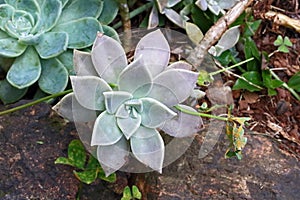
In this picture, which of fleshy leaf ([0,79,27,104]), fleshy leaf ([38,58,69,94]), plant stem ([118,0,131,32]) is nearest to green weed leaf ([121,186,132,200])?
fleshy leaf ([38,58,69,94])

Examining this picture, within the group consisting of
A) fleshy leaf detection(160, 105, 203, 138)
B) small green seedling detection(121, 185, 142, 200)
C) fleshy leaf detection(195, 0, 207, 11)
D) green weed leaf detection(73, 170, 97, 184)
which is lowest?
small green seedling detection(121, 185, 142, 200)

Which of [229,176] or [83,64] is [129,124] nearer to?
[83,64]

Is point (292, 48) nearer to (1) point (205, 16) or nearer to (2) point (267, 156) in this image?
(1) point (205, 16)

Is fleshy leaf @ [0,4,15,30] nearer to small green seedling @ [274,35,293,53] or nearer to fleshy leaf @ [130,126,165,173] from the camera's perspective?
fleshy leaf @ [130,126,165,173]

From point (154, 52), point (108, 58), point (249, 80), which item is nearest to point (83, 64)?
point (108, 58)

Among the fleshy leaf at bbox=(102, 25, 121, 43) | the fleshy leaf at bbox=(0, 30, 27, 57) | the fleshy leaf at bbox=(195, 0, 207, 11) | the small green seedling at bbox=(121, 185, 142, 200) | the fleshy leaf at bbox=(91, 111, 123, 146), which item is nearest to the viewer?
the fleshy leaf at bbox=(91, 111, 123, 146)

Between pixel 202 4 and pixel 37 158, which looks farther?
pixel 202 4
